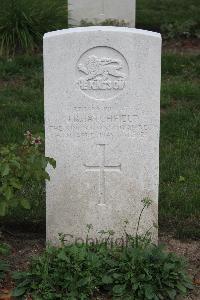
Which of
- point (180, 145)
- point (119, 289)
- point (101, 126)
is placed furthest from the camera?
point (180, 145)

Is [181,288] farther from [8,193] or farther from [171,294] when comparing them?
[8,193]

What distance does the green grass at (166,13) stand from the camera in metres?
11.3

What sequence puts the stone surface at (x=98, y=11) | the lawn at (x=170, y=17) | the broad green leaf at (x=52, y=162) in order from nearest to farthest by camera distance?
1. the broad green leaf at (x=52, y=162)
2. the stone surface at (x=98, y=11)
3. the lawn at (x=170, y=17)

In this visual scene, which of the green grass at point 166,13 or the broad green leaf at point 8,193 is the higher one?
the green grass at point 166,13

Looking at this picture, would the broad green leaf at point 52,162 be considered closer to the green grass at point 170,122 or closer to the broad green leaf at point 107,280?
the broad green leaf at point 107,280

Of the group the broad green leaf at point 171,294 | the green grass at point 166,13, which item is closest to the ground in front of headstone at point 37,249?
the broad green leaf at point 171,294

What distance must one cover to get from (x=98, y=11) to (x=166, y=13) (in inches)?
56.8

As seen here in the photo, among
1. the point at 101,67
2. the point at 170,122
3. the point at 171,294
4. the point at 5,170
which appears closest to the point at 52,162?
the point at 5,170

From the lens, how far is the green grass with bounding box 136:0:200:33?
11266mm

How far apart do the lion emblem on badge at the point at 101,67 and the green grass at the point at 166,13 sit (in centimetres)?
636

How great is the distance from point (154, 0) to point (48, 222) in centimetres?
842

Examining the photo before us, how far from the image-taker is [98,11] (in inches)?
429

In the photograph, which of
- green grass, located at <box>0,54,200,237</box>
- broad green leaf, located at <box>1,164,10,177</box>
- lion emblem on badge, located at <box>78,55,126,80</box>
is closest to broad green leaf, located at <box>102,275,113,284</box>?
broad green leaf, located at <box>1,164,10,177</box>

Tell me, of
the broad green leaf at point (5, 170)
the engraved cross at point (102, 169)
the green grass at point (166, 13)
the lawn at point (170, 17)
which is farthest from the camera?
the green grass at point (166, 13)
